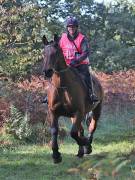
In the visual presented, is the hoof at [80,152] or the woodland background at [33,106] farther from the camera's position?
the hoof at [80,152]

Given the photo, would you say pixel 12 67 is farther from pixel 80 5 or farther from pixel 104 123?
pixel 80 5

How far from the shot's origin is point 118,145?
1210 cm

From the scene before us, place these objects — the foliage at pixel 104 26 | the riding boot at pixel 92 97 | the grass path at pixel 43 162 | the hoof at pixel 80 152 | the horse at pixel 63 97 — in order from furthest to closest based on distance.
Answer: the foliage at pixel 104 26, the hoof at pixel 80 152, the riding boot at pixel 92 97, the horse at pixel 63 97, the grass path at pixel 43 162

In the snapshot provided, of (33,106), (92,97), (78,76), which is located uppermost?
(78,76)

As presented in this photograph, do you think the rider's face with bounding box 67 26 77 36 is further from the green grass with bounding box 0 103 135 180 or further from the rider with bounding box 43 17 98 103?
the green grass with bounding box 0 103 135 180

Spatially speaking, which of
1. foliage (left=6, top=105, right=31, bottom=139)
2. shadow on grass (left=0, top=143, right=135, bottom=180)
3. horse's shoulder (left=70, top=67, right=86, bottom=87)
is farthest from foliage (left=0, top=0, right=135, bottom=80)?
horse's shoulder (left=70, top=67, right=86, bottom=87)

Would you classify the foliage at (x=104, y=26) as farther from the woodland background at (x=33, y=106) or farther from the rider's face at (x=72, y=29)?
the rider's face at (x=72, y=29)

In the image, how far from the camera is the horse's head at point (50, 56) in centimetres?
Result: 743

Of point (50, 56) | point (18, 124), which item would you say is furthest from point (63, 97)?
point (18, 124)

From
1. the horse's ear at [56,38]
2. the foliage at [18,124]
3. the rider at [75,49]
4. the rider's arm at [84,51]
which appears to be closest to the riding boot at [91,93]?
the rider at [75,49]

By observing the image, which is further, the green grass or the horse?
the horse

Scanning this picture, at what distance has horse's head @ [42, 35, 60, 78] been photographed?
7426 millimetres

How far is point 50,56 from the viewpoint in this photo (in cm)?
784

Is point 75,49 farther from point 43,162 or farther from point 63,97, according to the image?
point 43,162
